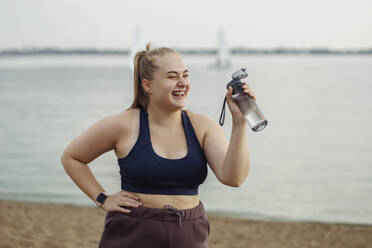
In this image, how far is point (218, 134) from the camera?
2.32 m

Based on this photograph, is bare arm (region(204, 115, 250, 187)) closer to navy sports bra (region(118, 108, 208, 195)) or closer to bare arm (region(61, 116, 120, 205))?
navy sports bra (region(118, 108, 208, 195))

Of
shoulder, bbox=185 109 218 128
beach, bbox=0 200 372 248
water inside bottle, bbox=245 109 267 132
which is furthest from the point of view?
beach, bbox=0 200 372 248

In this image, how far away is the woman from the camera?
2.28 m

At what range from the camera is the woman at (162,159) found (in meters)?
2.28

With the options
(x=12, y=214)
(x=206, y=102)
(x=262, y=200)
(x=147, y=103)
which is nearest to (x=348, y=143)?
(x=262, y=200)

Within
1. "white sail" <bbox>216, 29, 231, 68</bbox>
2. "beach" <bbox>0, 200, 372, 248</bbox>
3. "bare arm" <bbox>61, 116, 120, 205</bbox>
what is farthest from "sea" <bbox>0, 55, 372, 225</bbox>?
"white sail" <bbox>216, 29, 231, 68</bbox>

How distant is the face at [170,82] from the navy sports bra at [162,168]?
0.13 metres

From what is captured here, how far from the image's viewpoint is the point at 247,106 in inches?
82.1

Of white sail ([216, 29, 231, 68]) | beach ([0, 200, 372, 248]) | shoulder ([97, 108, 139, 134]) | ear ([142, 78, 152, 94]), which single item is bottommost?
white sail ([216, 29, 231, 68])

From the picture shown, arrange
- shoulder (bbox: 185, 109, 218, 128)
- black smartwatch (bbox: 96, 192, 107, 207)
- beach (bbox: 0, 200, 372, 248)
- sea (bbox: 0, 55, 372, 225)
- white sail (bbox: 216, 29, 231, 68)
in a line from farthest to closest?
white sail (bbox: 216, 29, 231, 68) → sea (bbox: 0, 55, 372, 225) → beach (bbox: 0, 200, 372, 248) → black smartwatch (bbox: 96, 192, 107, 207) → shoulder (bbox: 185, 109, 218, 128)

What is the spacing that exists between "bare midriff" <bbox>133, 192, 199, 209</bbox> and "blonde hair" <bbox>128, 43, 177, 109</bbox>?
1.30ft

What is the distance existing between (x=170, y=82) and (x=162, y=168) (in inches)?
13.7

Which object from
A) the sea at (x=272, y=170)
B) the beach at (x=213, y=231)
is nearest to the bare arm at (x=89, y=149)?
the beach at (x=213, y=231)

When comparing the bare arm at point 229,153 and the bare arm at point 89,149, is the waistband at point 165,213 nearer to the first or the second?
the bare arm at point 229,153
